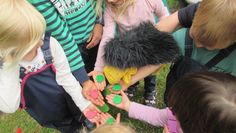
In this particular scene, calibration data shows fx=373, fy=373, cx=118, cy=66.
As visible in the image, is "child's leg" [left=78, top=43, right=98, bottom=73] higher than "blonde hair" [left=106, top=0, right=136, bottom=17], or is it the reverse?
"blonde hair" [left=106, top=0, right=136, bottom=17]

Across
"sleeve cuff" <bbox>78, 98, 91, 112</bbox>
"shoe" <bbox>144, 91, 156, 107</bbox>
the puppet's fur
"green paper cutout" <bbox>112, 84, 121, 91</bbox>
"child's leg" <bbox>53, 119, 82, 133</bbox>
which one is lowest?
"shoe" <bbox>144, 91, 156, 107</bbox>

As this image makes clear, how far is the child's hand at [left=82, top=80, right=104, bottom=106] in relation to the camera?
2.25 meters

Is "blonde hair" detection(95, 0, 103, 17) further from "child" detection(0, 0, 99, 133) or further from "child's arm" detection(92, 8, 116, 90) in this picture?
"child" detection(0, 0, 99, 133)

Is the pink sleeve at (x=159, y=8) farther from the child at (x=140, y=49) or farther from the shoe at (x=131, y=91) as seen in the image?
the shoe at (x=131, y=91)

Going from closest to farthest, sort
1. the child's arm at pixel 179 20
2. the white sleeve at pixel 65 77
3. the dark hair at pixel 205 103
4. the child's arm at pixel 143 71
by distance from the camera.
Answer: the dark hair at pixel 205 103 < the white sleeve at pixel 65 77 < the child's arm at pixel 179 20 < the child's arm at pixel 143 71

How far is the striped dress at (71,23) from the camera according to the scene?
80.6 inches

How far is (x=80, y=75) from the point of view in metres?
2.27

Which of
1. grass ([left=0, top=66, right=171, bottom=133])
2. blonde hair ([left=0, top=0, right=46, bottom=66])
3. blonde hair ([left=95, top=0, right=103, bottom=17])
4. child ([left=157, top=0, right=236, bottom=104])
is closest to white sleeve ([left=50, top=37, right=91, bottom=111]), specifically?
blonde hair ([left=0, top=0, right=46, bottom=66])

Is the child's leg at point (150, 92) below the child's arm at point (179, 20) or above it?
below

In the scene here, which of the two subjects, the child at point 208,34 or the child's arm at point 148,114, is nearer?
the child at point 208,34

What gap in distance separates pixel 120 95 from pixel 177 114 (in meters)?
0.68

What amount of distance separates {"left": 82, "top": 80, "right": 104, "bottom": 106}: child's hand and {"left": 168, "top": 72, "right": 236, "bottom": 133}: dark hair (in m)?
0.74

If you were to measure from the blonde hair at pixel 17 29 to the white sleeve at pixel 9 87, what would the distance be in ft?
0.24

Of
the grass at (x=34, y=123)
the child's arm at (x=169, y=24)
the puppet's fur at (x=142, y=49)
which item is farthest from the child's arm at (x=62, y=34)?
the grass at (x=34, y=123)
